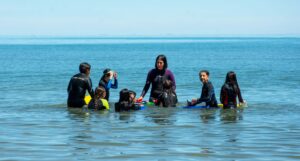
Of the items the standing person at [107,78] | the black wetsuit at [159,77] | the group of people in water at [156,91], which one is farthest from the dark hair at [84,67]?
the black wetsuit at [159,77]

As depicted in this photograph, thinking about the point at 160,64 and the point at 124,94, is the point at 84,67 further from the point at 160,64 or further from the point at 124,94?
the point at 160,64

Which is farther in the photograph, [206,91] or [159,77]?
[159,77]

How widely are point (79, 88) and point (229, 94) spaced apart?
4180 mm

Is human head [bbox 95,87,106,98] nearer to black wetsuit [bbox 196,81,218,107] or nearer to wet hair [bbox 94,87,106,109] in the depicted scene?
wet hair [bbox 94,87,106,109]

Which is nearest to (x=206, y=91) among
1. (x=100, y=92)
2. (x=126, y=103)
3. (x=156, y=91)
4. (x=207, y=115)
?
(x=207, y=115)

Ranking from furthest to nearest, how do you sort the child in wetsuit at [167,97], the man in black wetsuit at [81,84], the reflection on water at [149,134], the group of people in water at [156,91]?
the child in wetsuit at [167,97] < the man in black wetsuit at [81,84] < the group of people in water at [156,91] < the reflection on water at [149,134]

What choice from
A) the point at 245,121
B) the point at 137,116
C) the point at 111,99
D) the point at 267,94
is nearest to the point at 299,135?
the point at 245,121

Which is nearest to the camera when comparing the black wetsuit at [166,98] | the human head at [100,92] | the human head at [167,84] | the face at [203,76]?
the human head at [100,92]

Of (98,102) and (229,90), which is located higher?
(229,90)

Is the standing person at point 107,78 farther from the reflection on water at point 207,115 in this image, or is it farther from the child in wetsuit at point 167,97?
the reflection on water at point 207,115

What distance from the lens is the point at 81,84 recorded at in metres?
17.1

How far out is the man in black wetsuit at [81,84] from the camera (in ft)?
55.9

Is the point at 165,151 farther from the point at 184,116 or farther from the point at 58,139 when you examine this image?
the point at 184,116

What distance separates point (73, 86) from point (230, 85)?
4.36m
